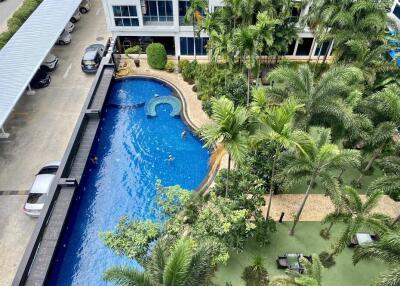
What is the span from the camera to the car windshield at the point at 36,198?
22188 millimetres

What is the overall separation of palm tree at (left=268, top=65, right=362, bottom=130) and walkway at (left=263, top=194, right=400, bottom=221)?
5.26m

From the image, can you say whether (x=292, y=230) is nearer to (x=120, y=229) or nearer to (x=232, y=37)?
(x=120, y=229)

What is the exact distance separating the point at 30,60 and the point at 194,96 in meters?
13.8

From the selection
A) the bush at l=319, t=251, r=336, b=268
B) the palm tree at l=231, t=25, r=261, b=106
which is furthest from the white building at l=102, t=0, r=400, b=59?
the bush at l=319, t=251, r=336, b=268

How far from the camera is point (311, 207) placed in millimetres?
22344

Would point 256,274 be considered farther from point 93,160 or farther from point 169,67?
point 169,67

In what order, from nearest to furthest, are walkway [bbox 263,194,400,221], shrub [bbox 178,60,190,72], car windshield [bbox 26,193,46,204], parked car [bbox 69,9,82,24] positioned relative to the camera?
walkway [bbox 263,194,400,221]
car windshield [bbox 26,193,46,204]
shrub [bbox 178,60,190,72]
parked car [bbox 69,9,82,24]

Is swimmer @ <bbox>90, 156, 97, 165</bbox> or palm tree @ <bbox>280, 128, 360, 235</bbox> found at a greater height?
palm tree @ <bbox>280, 128, 360, 235</bbox>

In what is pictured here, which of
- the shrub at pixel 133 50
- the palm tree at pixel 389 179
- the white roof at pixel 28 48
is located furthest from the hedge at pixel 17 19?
the palm tree at pixel 389 179

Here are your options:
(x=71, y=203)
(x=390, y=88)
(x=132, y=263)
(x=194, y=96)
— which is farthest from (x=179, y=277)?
(x=194, y=96)

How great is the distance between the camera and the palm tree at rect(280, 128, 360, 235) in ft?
54.5

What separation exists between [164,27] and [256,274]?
23.3m

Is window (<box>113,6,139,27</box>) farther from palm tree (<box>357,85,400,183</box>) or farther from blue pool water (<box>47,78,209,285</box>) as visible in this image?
palm tree (<box>357,85,400,183</box>)

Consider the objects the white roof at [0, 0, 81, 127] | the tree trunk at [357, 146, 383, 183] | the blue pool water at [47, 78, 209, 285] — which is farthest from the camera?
the white roof at [0, 0, 81, 127]
